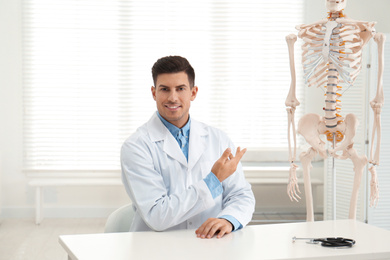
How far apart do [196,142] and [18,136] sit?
12.8 feet

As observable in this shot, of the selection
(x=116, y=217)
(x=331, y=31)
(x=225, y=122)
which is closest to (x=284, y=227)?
(x=116, y=217)

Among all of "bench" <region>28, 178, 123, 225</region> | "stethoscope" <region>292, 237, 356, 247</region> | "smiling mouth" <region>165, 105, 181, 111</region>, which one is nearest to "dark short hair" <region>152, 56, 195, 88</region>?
"smiling mouth" <region>165, 105, 181, 111</region>

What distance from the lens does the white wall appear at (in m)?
5.79

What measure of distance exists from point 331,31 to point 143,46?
343 cm

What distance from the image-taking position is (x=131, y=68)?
595 centimetres

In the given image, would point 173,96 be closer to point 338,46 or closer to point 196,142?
point 196,142

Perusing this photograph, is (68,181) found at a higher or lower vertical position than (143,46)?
lower

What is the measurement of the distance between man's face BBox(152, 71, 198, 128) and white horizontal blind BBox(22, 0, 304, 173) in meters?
3.59

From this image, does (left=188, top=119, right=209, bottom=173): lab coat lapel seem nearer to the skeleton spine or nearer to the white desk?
the white desk

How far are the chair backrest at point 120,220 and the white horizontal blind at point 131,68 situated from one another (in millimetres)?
3561

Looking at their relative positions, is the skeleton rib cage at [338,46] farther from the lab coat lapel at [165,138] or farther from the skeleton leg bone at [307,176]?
the lab coat lapel at [165,138]

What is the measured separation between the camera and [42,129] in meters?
5.91

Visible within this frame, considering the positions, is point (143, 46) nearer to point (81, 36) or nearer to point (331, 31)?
point (81, 36)

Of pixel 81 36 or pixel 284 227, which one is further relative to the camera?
pixel 81 36
